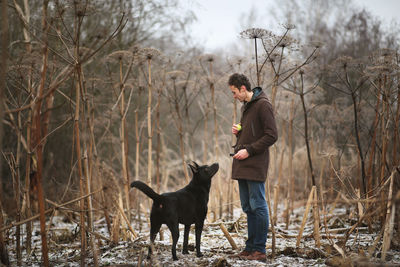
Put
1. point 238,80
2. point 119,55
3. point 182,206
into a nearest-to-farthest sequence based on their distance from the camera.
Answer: point 182,206, point 238,80, point 119,55

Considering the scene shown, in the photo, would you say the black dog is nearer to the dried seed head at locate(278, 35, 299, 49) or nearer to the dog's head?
the dog's head

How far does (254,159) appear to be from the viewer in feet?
11.4

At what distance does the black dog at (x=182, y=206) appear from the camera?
323 centimetres

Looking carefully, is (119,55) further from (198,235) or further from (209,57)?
(198,235)

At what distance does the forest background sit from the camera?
4.30 meters

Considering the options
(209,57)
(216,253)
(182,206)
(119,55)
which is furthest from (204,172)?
(209,57)

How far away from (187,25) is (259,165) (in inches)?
263

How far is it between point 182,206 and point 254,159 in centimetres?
85

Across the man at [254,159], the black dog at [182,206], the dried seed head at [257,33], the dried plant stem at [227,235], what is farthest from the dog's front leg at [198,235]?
the dried seed head at [257,33]

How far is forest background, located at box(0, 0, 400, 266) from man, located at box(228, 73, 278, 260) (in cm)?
64

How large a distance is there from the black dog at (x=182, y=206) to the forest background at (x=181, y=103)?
65 centimetres

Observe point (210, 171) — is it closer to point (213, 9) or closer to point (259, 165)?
point (259, 165)

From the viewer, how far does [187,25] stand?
9.24 m

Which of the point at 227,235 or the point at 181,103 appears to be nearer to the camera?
the point at 227,235
